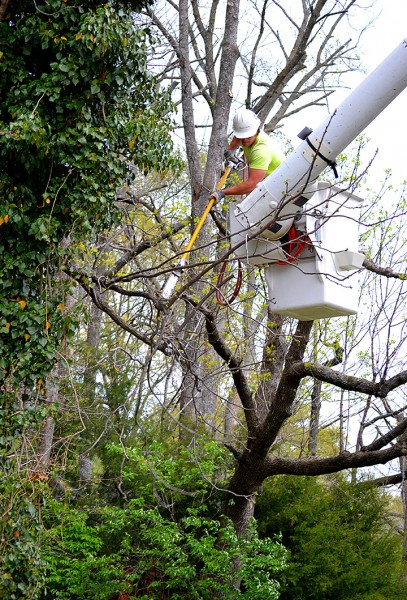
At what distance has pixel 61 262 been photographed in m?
7.28

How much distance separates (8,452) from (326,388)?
6955mm

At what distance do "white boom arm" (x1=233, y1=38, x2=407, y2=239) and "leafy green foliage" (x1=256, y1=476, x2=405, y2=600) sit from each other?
5.67m

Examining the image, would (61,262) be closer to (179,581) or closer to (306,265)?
(306,265)

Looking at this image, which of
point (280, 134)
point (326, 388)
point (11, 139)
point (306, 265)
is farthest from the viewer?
point (280, 134)

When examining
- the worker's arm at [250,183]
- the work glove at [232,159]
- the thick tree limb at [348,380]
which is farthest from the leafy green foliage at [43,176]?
the thick tree limb at [348,380]

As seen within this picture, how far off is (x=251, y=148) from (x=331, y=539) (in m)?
5.97

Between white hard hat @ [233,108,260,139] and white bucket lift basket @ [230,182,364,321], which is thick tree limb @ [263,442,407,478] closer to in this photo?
white bucket lift basket @ [230,182,364,321]

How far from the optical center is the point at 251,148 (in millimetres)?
5824

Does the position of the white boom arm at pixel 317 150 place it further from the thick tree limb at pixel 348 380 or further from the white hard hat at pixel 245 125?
the thick tree limb at pixel 348 380

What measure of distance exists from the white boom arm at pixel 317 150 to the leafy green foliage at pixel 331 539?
5671 millimetres

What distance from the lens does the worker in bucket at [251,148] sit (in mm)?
5727

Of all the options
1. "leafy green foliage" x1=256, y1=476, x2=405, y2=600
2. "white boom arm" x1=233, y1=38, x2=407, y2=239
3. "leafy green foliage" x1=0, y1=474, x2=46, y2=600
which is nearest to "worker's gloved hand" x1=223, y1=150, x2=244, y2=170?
"white boom arm" x1=233, y1=38, x2=407, y2=239

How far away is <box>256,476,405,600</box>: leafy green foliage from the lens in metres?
9.85

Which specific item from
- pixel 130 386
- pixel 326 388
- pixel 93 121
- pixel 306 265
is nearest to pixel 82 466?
pixel 130 386
